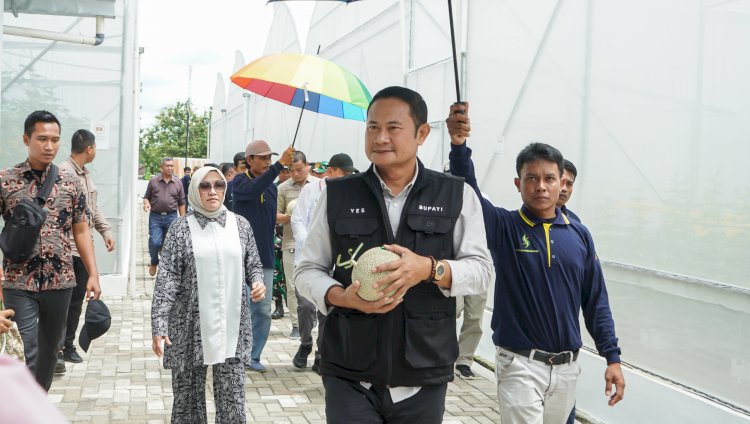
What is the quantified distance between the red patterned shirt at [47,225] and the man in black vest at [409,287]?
8.18 ft

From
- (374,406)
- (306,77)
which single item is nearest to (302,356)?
(306,77)

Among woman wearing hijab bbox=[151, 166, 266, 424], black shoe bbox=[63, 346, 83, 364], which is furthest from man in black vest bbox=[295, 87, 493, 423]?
black shoe bbox=[63, 346, 83, 364]

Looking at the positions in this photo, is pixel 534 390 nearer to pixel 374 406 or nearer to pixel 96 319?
pixel 374 406

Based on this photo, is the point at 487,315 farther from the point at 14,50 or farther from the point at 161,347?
the point at 14,50

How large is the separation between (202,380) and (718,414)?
3217mm

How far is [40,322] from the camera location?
501cm

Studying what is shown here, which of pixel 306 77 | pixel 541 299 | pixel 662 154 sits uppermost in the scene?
pixel 306 77

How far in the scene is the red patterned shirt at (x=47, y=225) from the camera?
484 centimetres

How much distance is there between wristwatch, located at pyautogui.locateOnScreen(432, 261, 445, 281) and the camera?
111 inches

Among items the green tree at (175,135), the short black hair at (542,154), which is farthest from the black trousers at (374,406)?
the green tree at (175,135)

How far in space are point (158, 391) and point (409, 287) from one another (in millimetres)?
4709

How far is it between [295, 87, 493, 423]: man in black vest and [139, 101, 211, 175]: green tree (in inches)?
2417

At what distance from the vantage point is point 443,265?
285 cm

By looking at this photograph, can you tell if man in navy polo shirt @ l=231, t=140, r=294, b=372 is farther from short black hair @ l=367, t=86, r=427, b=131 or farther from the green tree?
the green tree
